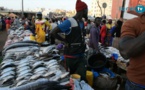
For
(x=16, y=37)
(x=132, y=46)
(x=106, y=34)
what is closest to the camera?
(x=132, y=46)

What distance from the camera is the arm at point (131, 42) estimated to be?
1930 mm

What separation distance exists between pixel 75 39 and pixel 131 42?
2.65m

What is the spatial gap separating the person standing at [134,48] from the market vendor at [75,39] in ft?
7.63

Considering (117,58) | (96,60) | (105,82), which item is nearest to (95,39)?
(96,60)

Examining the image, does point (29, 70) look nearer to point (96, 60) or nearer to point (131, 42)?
point (96, 60)

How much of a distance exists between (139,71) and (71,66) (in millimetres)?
2604

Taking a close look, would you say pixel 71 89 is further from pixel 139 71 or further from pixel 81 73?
pixel 139 71

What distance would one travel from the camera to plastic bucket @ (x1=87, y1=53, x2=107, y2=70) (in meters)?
6.85

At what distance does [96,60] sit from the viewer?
7082 mm

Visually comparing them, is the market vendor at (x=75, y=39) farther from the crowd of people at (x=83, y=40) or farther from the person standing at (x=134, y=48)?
the person standing at (x=134, y=48)

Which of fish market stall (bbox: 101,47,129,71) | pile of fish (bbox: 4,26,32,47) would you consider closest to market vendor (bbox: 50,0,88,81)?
fish market stall (bbox: 101,47,129,71)

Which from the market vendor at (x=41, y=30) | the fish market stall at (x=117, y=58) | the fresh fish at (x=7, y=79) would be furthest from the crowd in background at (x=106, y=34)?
the fresh fish at (x=7, y=79)

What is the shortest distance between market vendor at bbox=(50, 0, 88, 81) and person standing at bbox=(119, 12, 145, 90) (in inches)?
91.6

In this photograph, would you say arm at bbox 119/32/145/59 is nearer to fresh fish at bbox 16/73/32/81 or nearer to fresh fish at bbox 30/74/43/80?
fresh fish at bbox 30/74/43/80
